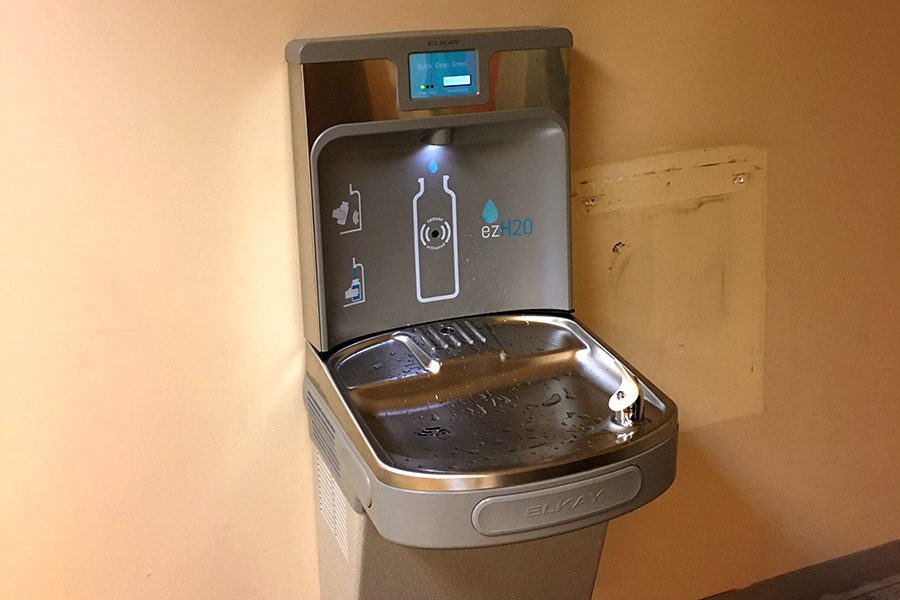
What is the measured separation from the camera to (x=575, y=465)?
124 centimetres

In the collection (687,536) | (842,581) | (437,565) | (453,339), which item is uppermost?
(453,339)

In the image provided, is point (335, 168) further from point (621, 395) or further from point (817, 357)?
point (817, 357)

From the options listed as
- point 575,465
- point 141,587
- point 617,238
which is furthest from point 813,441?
point 141,587

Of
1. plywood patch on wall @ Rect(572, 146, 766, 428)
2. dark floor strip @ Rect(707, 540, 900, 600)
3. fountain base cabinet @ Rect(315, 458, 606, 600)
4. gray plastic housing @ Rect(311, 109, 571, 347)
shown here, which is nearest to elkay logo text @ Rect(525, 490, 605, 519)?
fountain base cabinet @ Rect(315, 458, 606, 600)

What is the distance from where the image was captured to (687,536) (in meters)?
1.97

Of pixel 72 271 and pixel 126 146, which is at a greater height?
pixel 126 146

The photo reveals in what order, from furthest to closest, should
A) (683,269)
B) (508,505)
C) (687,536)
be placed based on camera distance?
(687,536), (683,269), (508,505)

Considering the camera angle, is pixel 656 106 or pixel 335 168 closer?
pixel 335 168

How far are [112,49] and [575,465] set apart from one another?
79 cm

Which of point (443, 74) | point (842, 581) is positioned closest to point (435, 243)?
point (443, 74)

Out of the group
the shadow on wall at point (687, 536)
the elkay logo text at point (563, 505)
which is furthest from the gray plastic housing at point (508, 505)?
the shadow on wall at point (687, 536)

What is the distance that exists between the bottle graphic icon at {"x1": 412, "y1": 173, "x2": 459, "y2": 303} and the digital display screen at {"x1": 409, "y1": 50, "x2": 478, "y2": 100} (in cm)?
13

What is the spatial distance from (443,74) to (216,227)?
380 mm

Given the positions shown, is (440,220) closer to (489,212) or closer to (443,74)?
(489,212)
